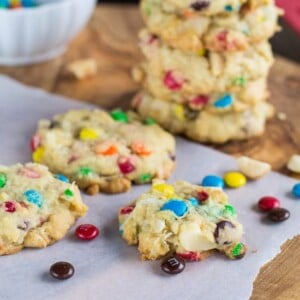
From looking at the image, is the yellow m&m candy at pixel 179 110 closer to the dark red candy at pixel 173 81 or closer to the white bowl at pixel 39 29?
the dark red candy at pixel 173 81

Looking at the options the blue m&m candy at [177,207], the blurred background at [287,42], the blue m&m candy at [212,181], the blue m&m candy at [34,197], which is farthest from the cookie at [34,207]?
the blurred background at [287,42]

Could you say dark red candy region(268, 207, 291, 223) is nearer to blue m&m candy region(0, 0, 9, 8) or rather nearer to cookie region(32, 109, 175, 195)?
cookie region(32, 109, 175, 195)

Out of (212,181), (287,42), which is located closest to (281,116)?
(212,181)

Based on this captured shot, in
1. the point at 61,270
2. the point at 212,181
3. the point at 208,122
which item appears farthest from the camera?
the point at 208,122

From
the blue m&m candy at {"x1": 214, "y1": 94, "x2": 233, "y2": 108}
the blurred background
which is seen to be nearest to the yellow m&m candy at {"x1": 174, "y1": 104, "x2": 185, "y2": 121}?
the blue m&m candy at {"x1": 214, "y1": 94, "x2": 233, "y2": 108}

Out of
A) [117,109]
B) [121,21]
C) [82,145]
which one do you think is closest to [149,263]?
[82,145]

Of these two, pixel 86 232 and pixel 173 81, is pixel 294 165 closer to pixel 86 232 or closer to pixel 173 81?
pixel 173 81
